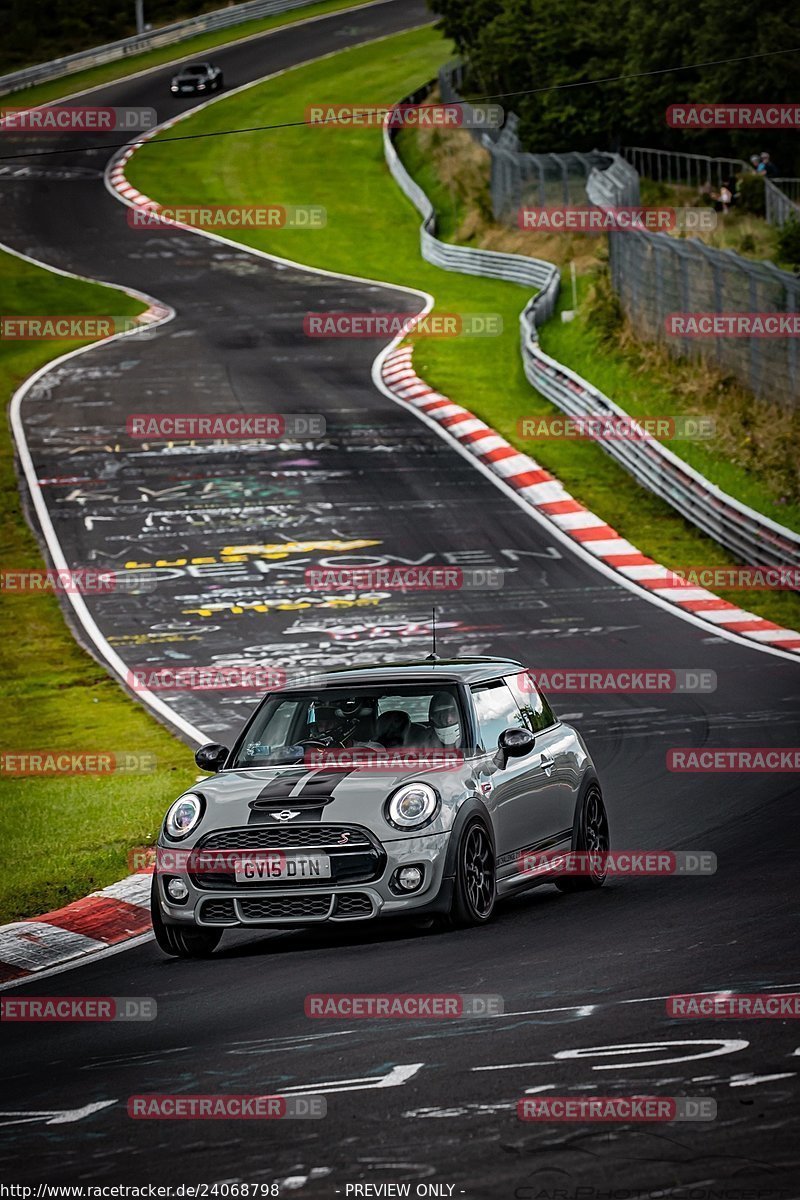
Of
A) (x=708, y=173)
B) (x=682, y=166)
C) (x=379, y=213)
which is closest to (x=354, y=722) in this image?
(x=708, y=173)

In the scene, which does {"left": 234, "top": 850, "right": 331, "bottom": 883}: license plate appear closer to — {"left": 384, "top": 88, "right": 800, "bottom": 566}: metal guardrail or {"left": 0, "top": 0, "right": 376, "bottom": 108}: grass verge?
{"left": 384, "top": 88, "right": 800, "bottom": 566}: metal guardrail

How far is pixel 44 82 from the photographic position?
7881 centimetres

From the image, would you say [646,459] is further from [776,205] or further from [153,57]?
[153,57]

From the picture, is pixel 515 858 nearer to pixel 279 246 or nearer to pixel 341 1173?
pixel 341 1173

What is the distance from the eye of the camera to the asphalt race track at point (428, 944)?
633 centimetres

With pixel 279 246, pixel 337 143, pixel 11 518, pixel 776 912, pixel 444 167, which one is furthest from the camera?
pixel 337 143

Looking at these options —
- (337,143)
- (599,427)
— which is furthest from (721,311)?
(337,143)

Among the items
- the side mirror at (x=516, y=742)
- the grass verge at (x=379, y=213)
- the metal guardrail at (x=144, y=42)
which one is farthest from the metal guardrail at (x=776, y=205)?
the metal guardrail at (x=144, y=42)

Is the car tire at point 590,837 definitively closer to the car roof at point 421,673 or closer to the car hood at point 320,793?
the car roof at point 421,673

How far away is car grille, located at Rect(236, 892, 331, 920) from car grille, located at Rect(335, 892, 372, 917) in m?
0.06

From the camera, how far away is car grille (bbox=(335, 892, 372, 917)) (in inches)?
387

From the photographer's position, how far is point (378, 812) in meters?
9.93

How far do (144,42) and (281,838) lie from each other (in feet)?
263

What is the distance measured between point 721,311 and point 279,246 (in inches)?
1075
